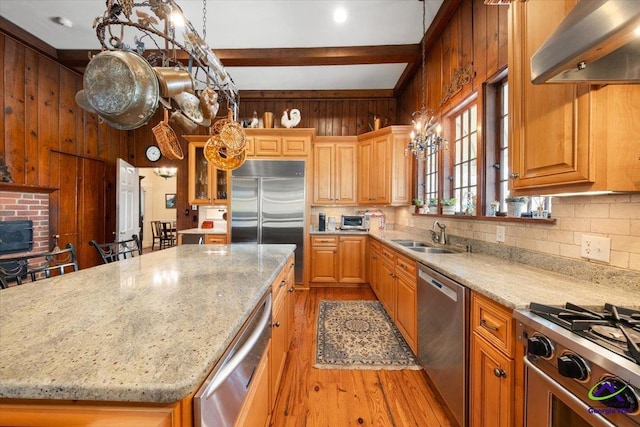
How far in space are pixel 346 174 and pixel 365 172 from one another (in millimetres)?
322

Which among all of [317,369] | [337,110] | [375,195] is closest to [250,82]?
[337,110]

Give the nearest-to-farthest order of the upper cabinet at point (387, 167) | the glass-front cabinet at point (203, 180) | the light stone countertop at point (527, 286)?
the light stone countertop at point (527, 286)
the upper cabinet at point (387, 167)
the glass-front cabinet at point (203, 180)

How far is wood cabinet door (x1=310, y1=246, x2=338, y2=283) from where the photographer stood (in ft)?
13.7

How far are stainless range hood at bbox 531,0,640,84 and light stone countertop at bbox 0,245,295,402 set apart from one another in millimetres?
1396

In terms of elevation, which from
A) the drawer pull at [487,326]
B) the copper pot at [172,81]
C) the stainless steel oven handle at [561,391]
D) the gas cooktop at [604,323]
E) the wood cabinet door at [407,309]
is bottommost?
the wood cabinet door at [407,309]

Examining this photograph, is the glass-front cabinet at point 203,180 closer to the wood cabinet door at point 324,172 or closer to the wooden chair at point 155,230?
the wood cabinet door at point 324,172

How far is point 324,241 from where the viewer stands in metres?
4.18

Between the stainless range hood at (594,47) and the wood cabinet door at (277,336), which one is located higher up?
the stainless range hood at (594,47)

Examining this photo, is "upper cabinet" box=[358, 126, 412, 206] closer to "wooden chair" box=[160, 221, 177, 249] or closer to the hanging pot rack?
the hanging pot rack

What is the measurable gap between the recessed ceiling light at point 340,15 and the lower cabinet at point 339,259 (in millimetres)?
→ 2788

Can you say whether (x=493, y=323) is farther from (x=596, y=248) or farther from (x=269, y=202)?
(x=269, y=202)

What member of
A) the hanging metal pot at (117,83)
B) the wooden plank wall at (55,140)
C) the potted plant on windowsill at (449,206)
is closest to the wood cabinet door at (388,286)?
the potted plant on windowsill at (449,206)

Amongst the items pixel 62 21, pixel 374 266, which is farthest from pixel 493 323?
pixel 62 21

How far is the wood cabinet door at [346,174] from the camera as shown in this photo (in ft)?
14.6
